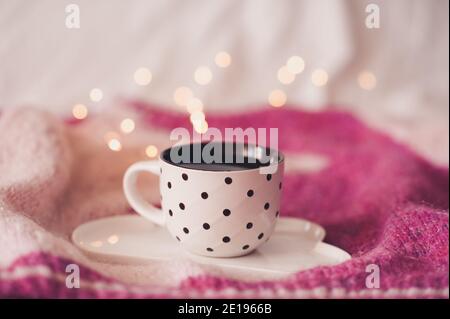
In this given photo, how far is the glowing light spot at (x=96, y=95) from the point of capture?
133cm

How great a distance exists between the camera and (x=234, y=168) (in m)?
0.67

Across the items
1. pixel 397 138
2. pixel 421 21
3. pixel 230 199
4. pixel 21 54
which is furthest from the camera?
pixel 421 21

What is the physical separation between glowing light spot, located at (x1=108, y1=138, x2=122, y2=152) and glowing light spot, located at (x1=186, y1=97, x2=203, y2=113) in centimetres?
31

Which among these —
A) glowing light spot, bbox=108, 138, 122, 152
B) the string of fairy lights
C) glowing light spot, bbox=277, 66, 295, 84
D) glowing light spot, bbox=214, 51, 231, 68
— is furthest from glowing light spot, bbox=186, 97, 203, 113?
glowing light spot, bbox=108, 138, 122, 152

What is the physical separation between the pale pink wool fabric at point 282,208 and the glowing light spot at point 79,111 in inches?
3.7

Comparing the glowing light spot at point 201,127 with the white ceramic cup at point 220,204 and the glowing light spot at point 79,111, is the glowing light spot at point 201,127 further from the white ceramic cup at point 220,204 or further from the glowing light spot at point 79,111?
the white ceramic cup at point 220,204

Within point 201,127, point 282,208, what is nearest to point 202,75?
point 201,127

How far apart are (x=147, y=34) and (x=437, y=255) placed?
0.95 metres

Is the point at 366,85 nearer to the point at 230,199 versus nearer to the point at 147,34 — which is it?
the point at 147,34

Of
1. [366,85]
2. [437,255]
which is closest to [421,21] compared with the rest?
[366,85]

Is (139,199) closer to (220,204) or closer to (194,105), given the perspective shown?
(220,204)

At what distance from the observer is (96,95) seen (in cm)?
136

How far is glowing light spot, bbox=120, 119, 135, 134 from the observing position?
1.11 meters

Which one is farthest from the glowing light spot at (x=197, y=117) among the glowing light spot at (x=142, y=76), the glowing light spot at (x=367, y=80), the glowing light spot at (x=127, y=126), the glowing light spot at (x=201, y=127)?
the glowing light spot at (x=367, y=80)
